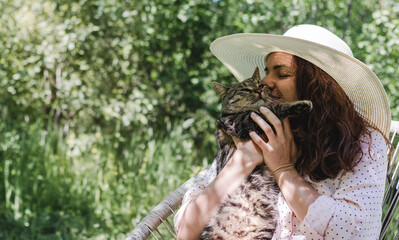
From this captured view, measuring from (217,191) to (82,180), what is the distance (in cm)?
249

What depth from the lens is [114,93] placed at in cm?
502

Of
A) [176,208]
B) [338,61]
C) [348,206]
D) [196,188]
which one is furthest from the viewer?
[176,208]

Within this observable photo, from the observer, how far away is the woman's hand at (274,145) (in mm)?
1744

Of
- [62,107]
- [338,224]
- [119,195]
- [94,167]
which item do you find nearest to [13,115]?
[62,107]

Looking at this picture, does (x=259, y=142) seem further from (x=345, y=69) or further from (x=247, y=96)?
(x=345, y=69)

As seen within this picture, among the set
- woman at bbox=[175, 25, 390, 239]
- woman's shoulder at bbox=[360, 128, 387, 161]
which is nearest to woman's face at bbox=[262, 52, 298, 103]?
woman at bbox=[175, 25, 390, 239]

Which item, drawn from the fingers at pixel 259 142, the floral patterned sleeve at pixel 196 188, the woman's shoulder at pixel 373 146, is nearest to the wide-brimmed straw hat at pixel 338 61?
the woman's shoulder at pixel 373 146

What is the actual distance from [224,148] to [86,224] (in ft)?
6.63

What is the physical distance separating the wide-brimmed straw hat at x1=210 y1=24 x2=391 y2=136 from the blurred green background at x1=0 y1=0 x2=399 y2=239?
1934 mm

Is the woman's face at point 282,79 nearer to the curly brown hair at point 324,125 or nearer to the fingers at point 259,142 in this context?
the curly brown hair at point 324,125

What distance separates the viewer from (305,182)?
170 centimetres

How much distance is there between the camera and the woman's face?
74.4 inches

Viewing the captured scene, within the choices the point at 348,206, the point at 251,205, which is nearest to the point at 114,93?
the point at 251,205

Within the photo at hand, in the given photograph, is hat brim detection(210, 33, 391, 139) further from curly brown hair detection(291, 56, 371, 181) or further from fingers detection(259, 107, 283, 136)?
fingers detection(259, 107, 283, 136)
